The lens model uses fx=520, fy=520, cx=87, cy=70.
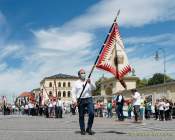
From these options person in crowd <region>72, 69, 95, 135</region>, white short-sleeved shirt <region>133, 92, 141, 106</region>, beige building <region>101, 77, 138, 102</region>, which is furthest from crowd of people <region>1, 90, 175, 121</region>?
A: beige building <region>101, 77, 138, 102</region>

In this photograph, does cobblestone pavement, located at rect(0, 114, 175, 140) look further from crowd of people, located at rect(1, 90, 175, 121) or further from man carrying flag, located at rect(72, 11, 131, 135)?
crowd of people, located at rect(1, 90, 175, 121)

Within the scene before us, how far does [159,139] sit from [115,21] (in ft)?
14.2

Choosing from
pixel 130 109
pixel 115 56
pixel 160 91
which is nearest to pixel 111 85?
pixel 160 91

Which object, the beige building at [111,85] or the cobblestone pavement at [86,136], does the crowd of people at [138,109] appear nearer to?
the cobblestone pavement at [86,136]

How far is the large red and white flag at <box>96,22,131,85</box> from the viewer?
591 inches

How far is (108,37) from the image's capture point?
49.5 feet

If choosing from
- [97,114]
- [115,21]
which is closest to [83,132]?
[115,21]

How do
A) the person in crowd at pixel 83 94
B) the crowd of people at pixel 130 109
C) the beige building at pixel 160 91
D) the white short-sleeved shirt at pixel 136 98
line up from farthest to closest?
1. the beige building at pixel 160 91
2. the crowd of people at pixel 130 109
3. the white short-sleeved shirt at pixel 136 98
4. the person in crowd at pixel 83 94

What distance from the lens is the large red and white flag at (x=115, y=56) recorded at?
1501 cm

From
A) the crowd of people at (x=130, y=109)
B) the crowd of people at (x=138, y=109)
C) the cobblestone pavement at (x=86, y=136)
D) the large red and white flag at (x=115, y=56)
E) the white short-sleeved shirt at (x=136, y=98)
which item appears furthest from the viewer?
the crowd of people at (x=130, y=109)

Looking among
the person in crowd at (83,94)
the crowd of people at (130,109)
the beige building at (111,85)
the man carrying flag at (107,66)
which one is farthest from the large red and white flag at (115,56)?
the beige building at (111,85)

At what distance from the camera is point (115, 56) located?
15.2 m

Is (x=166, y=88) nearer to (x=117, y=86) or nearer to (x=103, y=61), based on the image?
(x=103, y=61)

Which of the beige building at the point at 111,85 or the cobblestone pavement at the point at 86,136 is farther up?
the beige building at the point at 111,85
